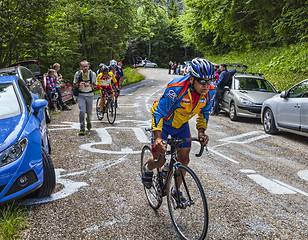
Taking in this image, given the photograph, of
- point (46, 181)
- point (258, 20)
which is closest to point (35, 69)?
point (46, 181)

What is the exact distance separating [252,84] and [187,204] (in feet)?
35.3

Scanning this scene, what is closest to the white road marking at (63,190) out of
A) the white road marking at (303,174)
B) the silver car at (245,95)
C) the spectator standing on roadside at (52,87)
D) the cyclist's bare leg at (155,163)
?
the cyclist's bare leg at (155,163)

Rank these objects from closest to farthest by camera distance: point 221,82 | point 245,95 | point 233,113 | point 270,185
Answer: point 270,185 < point 245,95 < point 233,113 < point 221,82

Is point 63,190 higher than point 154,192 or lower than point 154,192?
lower

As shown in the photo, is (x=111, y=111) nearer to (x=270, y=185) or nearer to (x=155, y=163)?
(x=270, y=185)

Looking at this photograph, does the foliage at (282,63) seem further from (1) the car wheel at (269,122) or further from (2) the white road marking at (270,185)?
(2) the white road marking at (270,185)

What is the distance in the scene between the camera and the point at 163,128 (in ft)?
12.6

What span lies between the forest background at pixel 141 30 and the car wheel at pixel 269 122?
6.06 metres

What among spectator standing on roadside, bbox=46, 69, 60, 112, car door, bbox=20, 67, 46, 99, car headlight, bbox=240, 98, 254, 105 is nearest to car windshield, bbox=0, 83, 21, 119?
car door, bbox=20, 67, 46, 99

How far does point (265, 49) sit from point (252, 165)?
18111 millimetres

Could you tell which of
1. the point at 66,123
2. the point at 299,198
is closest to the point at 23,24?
the point at 66,123

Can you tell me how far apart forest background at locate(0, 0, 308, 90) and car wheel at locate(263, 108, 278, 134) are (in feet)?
19.9

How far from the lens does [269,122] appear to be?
33.2ft

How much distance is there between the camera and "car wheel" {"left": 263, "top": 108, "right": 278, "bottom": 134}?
32.3 ft
